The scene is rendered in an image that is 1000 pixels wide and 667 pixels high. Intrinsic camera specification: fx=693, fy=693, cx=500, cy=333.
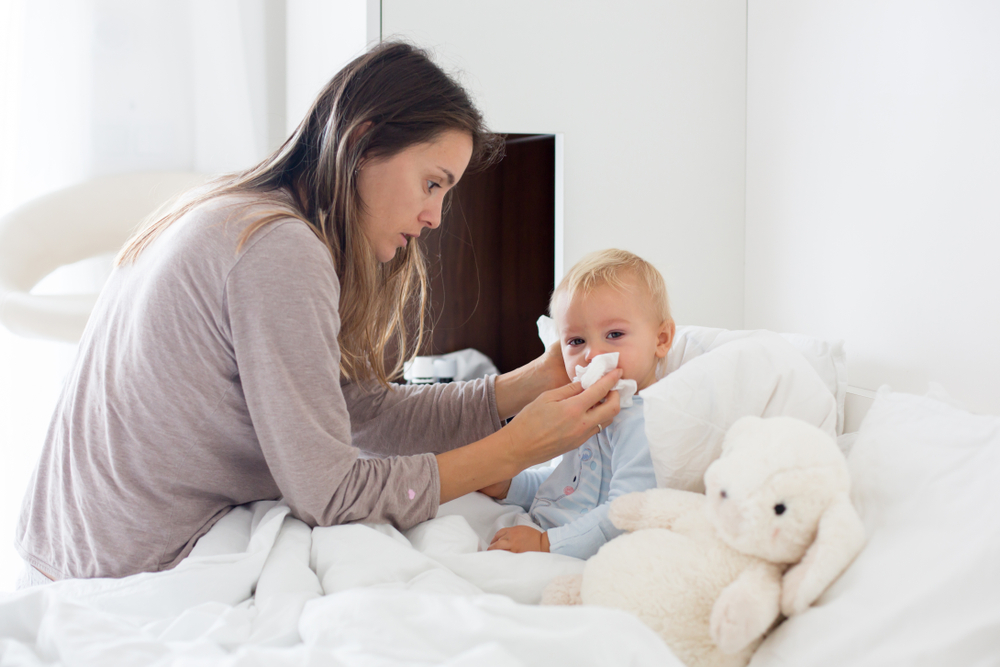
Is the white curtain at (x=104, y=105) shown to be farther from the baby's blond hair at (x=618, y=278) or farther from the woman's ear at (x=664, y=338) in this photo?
the woman's ear at (x=664, y=338)

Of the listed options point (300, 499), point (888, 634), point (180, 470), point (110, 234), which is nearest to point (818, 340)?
point (888, 634)

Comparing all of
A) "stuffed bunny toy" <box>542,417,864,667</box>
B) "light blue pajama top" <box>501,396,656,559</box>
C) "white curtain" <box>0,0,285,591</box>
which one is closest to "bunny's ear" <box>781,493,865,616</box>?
"stuffed bunny toy" <box>542,417,864,667</box>

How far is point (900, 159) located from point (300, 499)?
3.74ft

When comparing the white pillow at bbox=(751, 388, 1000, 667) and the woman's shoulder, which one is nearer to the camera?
the white pillow at bbox=(751, 388, 1000, 667)

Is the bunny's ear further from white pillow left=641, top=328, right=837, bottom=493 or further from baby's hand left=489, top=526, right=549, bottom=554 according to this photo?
baby's hand left=489, top=526, right=549, bottom=554

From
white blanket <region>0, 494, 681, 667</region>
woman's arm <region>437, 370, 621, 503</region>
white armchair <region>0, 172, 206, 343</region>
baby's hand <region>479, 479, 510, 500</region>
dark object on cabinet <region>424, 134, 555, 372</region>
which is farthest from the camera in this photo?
dark object on cabinet <region>424, 134, 555, 372</region>

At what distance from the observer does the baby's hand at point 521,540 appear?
94cm

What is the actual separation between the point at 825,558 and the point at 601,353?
1.82 ft

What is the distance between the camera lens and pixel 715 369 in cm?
90

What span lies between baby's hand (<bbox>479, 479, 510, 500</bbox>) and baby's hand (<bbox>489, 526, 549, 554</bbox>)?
8.1 inches

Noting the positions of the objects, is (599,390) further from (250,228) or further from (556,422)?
(250,228)

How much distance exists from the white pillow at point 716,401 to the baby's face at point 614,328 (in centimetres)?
21

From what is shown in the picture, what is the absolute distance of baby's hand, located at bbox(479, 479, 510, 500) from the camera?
1.19 meters

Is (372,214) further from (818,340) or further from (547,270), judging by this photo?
(547,270)
